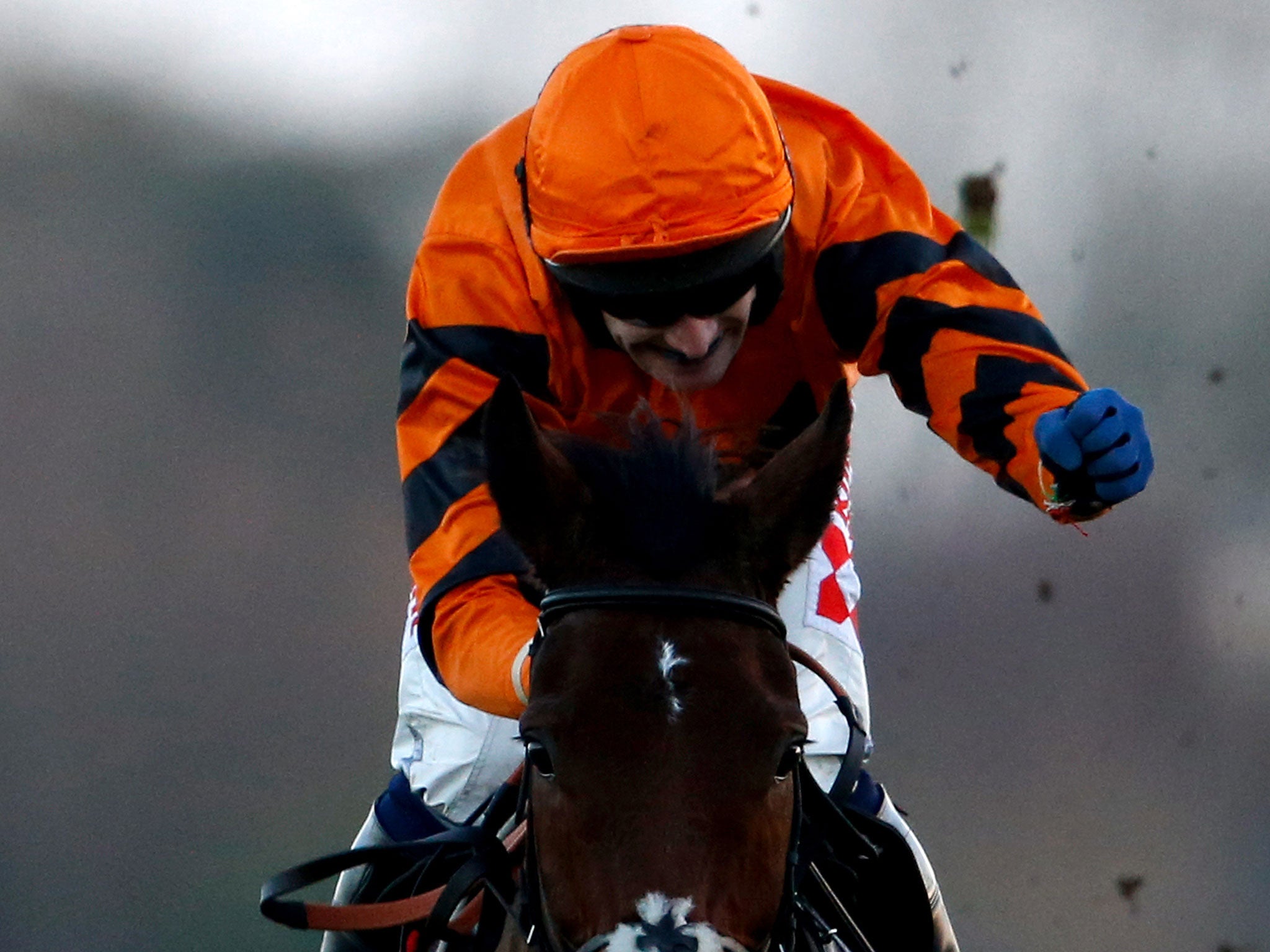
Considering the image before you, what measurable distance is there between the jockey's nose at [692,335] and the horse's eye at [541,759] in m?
0.64

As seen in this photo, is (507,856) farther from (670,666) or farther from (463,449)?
(463,449)

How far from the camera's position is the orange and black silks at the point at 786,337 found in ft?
5.42

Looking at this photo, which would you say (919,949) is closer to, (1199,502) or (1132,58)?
(1199,502)

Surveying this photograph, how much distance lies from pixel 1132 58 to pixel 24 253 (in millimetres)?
2737

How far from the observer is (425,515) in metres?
1.63

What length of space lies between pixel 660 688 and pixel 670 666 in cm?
2

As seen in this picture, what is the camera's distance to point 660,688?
3.65 ft

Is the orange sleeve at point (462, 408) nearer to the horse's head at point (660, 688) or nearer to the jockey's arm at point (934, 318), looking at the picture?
the horse's head at point (660, 688)

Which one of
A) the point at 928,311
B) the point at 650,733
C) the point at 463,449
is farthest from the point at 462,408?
the point at 650,733

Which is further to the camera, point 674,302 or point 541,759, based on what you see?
point 674,302

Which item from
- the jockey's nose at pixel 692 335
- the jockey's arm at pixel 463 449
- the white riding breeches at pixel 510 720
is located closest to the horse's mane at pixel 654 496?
the jockey's arm at pixel 463 449

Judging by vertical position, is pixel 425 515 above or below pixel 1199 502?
above

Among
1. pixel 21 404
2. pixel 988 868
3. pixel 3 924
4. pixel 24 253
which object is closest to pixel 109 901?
pixel 3 924

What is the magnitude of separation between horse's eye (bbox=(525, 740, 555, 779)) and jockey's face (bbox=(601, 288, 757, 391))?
64 cm
